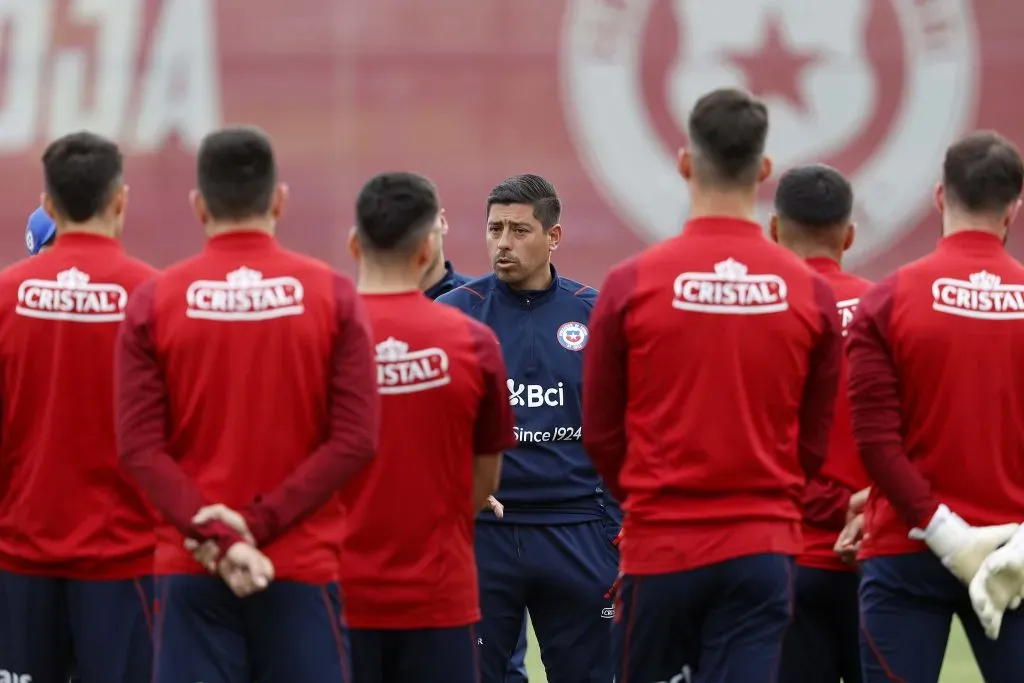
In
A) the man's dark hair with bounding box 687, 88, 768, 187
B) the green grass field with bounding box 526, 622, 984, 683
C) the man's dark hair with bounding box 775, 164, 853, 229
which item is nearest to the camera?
the man's dark hair with bounding box 687, 88, 768, 187

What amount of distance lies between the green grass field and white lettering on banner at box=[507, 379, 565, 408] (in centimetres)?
183

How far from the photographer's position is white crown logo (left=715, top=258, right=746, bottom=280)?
4.49 meters

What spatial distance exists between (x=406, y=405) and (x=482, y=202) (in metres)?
8.81

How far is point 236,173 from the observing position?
441cm

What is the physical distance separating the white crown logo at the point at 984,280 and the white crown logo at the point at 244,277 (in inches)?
75.6

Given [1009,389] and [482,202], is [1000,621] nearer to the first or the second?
[1009,389]

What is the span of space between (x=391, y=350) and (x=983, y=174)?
5.58 feet

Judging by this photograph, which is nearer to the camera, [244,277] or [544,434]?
[244,277]

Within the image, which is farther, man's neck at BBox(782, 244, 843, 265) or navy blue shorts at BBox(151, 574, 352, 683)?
man's neck at BBox(782, 244, 843, 265)

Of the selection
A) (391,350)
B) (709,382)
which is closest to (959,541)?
(709,382)

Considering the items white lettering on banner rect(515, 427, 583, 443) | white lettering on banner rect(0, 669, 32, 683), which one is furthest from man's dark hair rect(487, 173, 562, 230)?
white lettering on banner rect(0, 669, 32, 683)

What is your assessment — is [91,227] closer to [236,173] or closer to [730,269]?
[236,173]

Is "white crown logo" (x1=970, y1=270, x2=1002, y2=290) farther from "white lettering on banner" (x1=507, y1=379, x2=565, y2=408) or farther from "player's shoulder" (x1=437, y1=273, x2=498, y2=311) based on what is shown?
"player's shoulder" (x1=437, y1=273, x2=498, y2=311)

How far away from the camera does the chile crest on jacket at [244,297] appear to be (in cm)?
429
